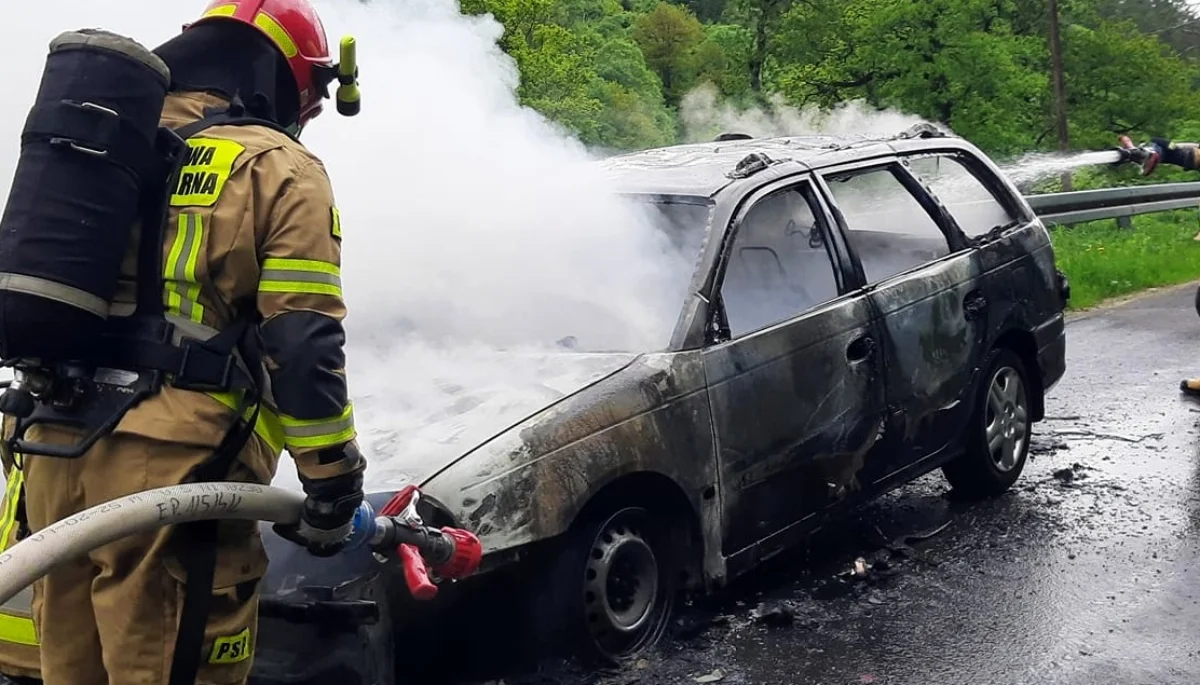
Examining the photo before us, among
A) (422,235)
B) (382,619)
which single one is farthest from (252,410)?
(422,235)

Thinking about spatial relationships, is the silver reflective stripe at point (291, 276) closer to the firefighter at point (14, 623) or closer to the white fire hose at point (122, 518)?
the white fire hose at point (122, 518)

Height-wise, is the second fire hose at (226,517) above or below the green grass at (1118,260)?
above

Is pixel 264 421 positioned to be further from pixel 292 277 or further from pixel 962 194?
pixel 962 194

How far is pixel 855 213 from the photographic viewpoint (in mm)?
5562

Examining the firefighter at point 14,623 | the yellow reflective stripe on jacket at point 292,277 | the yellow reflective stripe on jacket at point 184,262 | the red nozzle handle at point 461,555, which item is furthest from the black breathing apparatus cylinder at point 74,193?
the red nozzle handle at point 461,555

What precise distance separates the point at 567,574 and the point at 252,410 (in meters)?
1.40

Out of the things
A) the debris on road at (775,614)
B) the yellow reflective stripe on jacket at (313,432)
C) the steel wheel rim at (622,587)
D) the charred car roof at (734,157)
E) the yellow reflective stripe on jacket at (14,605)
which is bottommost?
the debris on road at (775,614)

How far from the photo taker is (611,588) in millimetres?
4047

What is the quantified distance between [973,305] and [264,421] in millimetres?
3757

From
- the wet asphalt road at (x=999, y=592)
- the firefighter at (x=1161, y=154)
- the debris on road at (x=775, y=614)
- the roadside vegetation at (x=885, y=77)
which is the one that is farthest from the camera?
the roadside vegetation at (x=885, y=77)

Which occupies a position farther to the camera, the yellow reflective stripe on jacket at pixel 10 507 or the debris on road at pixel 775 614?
the debris on road at pixel 775 614

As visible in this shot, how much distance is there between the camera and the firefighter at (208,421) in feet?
8.52

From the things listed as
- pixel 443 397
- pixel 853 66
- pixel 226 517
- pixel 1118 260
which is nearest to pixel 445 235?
pixel 443 397

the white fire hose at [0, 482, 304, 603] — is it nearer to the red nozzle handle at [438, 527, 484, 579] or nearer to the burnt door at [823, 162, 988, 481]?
the red nozzle handle at [438, 527, 484, 579]
